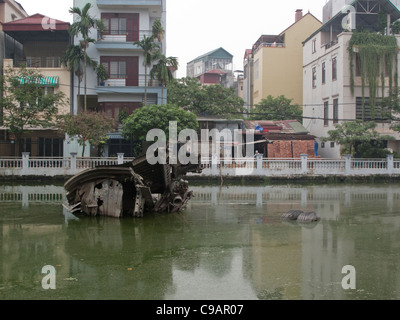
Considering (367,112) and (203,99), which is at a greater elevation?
(203,99)

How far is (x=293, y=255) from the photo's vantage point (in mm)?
8250

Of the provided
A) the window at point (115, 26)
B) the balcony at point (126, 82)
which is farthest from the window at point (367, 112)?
the window at point (115, 26)

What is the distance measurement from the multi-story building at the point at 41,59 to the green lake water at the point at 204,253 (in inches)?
599

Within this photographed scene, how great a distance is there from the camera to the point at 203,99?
111 feet

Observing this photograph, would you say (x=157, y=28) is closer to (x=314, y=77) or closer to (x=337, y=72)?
(x=337, y=72)

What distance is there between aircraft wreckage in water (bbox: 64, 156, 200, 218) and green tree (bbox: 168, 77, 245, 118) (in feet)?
65.8

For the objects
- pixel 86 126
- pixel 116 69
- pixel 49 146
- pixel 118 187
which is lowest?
pixel 118 187

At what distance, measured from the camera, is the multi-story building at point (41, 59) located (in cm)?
2884

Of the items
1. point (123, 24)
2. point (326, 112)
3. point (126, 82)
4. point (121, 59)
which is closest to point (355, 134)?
point (326, 112)

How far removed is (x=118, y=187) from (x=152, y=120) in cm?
1254

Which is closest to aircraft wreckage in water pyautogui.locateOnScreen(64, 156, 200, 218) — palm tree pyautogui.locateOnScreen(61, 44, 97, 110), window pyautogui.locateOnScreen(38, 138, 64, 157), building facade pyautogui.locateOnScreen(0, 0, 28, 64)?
palm tree pyautogui.locateOnScreen(61, 44, 97, 110)

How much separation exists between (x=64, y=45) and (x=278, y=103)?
18343mm

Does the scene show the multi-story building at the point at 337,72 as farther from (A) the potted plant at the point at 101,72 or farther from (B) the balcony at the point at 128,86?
(A) the potted plant at the point at 101,72

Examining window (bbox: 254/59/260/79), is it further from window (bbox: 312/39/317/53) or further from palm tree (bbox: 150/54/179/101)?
palm tree (bbox: 150/54/179/101)
